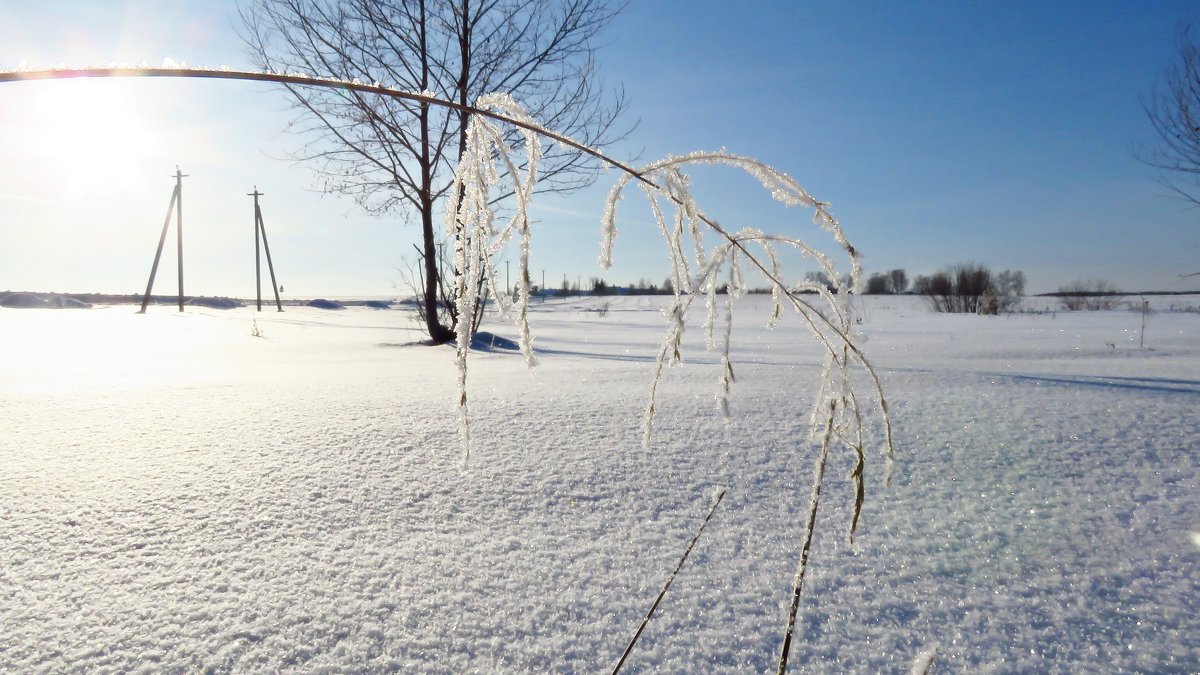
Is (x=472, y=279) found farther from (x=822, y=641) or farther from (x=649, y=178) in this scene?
(x=822, y=641)

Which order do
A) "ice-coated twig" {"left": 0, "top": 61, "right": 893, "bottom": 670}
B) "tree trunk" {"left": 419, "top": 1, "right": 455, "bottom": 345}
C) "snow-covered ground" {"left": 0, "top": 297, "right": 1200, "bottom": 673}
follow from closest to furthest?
"ice-coated twig" {"left": 0, "top": 61, "right": 893, "bottom": 670} < "snow-covered ground" {"left": 0, "top": 297, "right": 1200, "bottom": 673} < "tree trunk" {"left": 419, "top": 1, "right": 455, "bottom": 345}

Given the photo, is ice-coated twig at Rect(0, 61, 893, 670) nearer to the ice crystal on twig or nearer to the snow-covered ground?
the ice crystal on twig

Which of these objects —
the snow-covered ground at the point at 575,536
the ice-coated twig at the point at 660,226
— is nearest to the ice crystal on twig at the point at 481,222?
the ice-coated twig at the point at 660,226

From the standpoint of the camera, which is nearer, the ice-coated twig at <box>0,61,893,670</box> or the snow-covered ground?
the ice-coated twig at <box>0,61,893,670</box>

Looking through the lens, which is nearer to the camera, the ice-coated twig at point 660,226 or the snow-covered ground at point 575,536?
the ice-coated twig at point 660,226

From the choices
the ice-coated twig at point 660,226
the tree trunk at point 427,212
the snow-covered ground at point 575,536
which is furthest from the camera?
the tree trunk at point 427,212

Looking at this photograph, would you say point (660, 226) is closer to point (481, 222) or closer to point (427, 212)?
point (481, 222)

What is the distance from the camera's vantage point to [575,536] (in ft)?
4.08

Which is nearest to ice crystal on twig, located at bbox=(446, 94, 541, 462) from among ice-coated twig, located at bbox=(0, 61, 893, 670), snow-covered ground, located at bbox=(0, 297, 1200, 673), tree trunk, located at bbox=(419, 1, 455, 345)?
ice-coated twig, located at bbox=(0, 61, 893, 670)

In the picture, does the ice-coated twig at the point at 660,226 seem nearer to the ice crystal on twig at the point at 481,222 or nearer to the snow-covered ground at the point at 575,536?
the ice crystal on twig at the point at 481,222

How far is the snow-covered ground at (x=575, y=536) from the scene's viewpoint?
37.3 inches

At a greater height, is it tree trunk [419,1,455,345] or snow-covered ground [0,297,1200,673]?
tree trunk [419,1,455,345]

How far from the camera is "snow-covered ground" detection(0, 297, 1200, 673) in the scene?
0.95 m

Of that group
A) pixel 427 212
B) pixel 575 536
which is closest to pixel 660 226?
pixel 575 536
